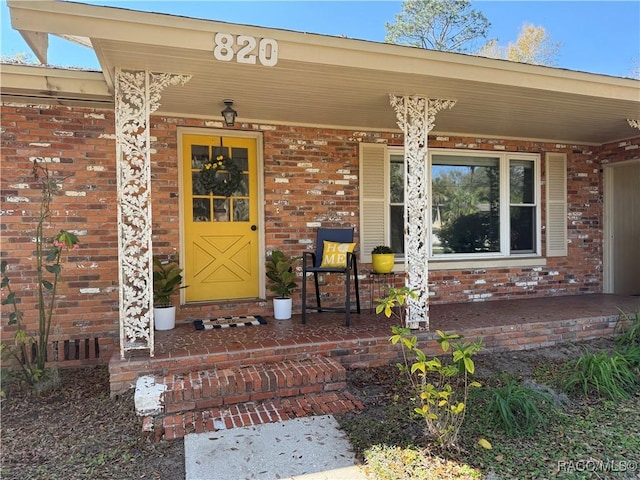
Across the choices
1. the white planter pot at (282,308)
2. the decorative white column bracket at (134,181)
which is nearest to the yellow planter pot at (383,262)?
the white planter pot at (282,308)

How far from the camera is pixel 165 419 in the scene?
2.80 metres

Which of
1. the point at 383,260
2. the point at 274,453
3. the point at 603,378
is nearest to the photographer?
the point at 274,453

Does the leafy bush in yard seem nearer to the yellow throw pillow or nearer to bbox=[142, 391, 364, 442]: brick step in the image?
the yellow throw pillow

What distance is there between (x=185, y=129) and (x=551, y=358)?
429cm

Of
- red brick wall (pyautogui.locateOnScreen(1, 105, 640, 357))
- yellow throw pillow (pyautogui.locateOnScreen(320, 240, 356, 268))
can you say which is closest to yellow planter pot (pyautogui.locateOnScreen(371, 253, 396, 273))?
red brick wall (pyautogui.locateOnScreen(1, 105, 640, 357))

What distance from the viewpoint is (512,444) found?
2514 mm

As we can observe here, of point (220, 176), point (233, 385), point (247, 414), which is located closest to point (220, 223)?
point (220, 176)

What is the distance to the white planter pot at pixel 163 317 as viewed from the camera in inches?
165

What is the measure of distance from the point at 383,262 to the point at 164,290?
235cm

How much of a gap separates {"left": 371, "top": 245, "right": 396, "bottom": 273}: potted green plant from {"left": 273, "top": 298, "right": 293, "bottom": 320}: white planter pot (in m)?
1.11

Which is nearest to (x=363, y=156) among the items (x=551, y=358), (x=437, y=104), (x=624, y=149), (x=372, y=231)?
(x=372, y=231)

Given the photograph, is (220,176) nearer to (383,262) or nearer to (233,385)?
(383,262)

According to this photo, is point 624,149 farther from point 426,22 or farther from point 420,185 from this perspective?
point 426,22

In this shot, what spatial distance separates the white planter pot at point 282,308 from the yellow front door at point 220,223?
1.47ft
